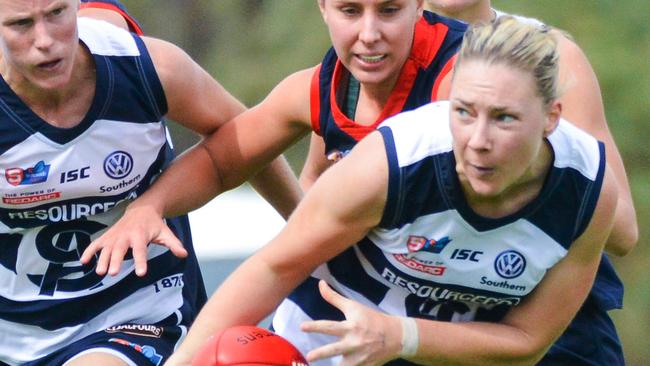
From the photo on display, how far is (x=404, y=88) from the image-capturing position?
475 centimetres

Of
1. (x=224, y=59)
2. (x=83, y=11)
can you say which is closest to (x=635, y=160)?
(x=224, y=59)

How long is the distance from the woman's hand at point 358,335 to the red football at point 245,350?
0.65ft

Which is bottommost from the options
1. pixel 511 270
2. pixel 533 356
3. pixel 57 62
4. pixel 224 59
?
pixel 224 59

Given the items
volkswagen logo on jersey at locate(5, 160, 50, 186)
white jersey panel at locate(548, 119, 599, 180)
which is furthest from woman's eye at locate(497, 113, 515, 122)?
volkswagen logo on jersey at locate(5, 160, 50, 186)

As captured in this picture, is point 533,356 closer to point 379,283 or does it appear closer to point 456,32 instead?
point 379,283

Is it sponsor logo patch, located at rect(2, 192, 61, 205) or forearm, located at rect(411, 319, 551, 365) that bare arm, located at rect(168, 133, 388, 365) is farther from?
sponsor logo patch, located at rect(2, 192, 61, 205)

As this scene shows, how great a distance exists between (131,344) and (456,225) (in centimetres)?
122

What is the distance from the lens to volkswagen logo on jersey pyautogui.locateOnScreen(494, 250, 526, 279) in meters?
4.40

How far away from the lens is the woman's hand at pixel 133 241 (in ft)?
15.4

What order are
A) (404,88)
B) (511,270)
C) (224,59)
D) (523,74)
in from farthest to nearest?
(224,59)
(404,88)
(511,270)
(523,74)

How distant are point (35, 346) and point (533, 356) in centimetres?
165

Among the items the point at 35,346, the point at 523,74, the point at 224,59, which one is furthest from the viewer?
the point at 224,59

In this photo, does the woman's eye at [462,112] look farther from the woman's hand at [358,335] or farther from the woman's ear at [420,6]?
the woman's ear at [420,6]

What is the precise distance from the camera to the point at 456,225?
171 inches
